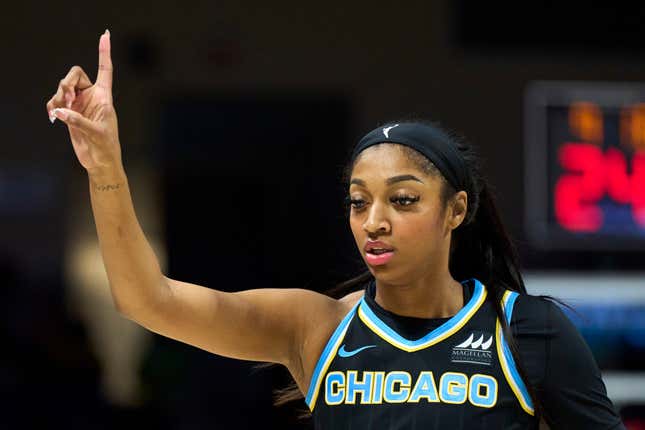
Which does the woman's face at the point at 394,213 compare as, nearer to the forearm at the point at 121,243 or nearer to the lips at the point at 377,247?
the lips at the point at 377,247

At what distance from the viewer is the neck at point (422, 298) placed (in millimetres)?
2451

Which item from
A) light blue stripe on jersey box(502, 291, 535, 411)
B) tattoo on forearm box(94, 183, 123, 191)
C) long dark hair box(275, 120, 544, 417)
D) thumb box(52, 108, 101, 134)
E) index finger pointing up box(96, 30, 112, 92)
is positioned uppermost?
index finger pointing up box(96, 30, 112, 92)

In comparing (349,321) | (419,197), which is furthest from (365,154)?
(349,321)

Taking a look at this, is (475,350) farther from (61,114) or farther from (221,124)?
(221,124)

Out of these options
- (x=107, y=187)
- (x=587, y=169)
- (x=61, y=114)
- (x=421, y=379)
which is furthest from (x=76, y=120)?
(x=587, y=169)

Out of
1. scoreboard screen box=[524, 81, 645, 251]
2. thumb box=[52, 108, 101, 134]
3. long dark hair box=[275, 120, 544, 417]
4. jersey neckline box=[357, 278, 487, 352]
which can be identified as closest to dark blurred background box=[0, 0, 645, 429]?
scoreboard screen box=[524, 81, 645, 251]

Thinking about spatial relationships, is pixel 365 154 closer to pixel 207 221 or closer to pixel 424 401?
A: pixel 424 401

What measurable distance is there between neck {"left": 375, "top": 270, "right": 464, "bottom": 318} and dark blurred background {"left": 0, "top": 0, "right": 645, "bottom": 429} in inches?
135

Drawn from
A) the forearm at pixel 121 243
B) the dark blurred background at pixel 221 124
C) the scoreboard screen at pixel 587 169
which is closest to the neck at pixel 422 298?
the forearm at pixel 121 243

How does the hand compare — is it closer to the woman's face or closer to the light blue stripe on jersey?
the woman's face

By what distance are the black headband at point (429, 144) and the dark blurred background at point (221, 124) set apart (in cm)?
345

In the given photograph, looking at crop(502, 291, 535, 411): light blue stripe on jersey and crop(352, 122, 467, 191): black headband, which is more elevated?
crop(352, 122, 467, 191): black headband

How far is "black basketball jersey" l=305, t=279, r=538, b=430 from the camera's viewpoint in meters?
2.34

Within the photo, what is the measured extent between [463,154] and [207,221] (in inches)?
155
